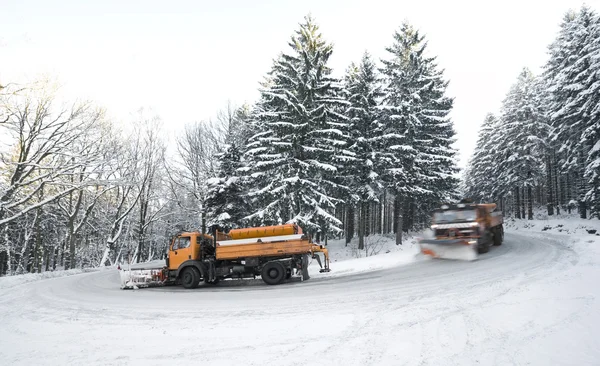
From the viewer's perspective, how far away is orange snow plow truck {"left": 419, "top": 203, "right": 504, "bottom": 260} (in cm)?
1441

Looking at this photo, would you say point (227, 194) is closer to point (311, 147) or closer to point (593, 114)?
point (311, 147)

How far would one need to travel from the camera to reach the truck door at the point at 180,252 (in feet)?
45.6

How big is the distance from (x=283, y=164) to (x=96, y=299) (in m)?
11.4

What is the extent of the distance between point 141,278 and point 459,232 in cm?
1379

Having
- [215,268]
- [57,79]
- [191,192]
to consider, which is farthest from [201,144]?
[215,268]

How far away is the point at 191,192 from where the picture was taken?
2769cm

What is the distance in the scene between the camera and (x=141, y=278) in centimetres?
1374

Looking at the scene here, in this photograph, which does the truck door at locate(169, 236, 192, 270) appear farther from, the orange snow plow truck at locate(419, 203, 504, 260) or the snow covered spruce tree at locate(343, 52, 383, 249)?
the snow covered spruce tree at locate(343, 52, 383, 249)

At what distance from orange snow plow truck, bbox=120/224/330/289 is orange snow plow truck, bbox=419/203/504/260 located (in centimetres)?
549

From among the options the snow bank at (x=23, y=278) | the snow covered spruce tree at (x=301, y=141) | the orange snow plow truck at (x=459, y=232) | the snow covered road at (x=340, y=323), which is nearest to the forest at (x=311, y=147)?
the snow covered spruce tree at (x=301, y=141)

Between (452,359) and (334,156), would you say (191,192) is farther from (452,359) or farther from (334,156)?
(452,359)

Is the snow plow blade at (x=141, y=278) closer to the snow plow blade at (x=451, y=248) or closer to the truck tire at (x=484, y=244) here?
the snow plow blade at (x=451, y=248)

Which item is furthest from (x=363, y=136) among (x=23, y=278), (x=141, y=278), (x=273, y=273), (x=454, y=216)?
(x=23, y=278)

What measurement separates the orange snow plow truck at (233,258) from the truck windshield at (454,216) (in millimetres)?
5876
